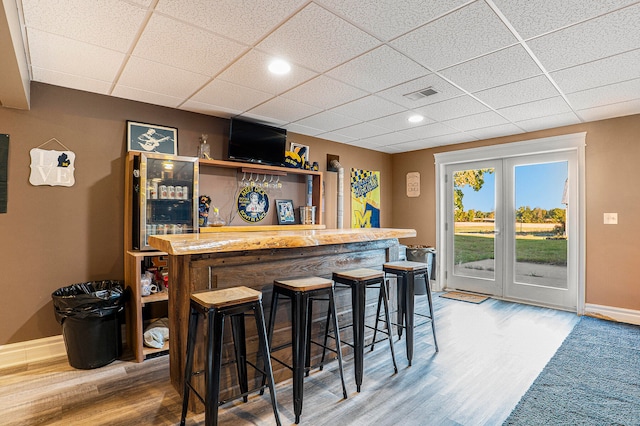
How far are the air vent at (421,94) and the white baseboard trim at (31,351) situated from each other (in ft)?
13.4

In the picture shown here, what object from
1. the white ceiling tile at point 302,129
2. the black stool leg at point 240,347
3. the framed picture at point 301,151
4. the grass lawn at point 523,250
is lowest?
the black stool leg at point 240,347

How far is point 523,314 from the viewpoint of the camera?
4.31m

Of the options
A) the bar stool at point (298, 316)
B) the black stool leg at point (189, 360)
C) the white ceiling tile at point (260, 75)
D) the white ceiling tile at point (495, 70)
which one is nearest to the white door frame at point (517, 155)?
the white ceiling tile at point (495, 70)

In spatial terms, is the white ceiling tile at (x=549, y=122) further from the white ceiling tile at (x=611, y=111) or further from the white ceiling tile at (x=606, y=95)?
the white ceiling tile at (x=606, y=95)

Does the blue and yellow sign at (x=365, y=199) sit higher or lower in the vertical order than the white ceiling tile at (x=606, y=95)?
lower

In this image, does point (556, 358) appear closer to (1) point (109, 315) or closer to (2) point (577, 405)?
(2) point (577, 405)

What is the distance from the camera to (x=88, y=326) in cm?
280

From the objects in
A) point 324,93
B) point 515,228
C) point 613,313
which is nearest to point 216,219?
point 324,93

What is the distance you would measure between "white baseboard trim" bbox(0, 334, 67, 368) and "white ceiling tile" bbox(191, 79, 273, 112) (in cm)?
270

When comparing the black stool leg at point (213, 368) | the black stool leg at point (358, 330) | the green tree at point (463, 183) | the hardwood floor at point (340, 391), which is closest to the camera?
the black stool leg at point (213, 368)

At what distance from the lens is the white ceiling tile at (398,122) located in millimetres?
4008

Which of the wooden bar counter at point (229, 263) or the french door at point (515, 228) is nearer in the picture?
the wooden bar counter at point (229, 263)

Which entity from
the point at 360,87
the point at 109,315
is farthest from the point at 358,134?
the point at 109,315

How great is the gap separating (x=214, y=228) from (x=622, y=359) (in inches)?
164
